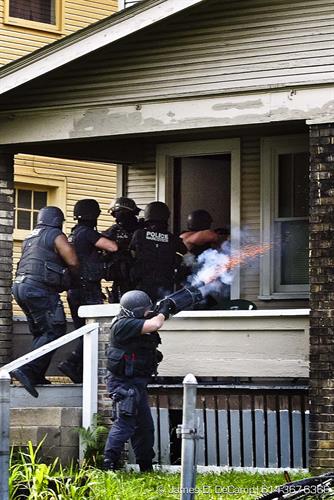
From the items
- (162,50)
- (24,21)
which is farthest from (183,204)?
(24,21)

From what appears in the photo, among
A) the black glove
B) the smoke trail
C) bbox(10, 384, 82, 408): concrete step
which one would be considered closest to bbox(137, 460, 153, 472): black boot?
bbox(10, 384, 82, 408): concrete step

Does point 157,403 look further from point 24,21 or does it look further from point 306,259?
point 24,21

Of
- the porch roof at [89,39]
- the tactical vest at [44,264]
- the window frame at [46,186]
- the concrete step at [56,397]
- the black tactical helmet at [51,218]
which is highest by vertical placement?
the porch roof at [89,39]

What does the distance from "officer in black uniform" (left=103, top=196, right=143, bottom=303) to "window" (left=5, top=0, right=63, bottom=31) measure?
654 cm

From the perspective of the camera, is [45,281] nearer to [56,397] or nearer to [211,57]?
[56,397]

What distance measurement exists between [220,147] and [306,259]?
5.81ft

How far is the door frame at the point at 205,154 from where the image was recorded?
54.7 feet

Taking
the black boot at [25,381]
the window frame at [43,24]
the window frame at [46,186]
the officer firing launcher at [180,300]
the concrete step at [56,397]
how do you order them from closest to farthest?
1. the officer firing launcher at [180,300]
2. the black boot at [25,381]
3. the concrete step at [56,397]
4. the window frame at [46,186]
5. the window frame at [43,24]

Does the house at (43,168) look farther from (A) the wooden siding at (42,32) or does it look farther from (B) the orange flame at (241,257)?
(B) the orange flame at (241,257)

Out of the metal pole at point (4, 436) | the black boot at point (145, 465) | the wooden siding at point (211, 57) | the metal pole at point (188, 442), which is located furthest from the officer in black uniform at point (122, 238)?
the metal pole at point (188, 442)

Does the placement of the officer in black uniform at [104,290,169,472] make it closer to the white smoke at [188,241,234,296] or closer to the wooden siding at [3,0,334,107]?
the white smoke at [188,241,234,296]

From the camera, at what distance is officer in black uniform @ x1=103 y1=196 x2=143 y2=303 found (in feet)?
51.6

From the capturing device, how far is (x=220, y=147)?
17031mm

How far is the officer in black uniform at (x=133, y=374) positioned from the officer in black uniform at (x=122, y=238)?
211 cm
